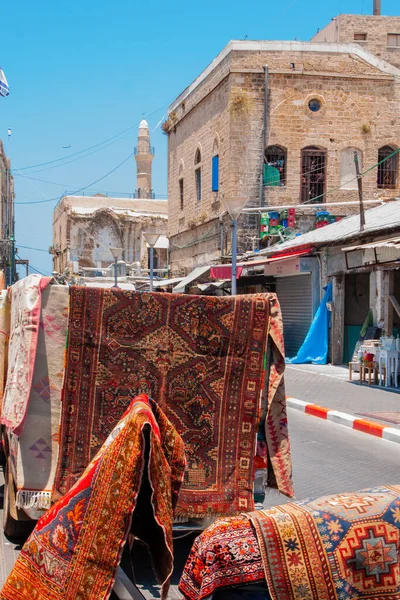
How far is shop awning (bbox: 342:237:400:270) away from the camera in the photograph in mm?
12855

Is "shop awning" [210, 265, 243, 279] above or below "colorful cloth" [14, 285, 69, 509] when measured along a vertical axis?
above

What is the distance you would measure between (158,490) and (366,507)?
997 mm

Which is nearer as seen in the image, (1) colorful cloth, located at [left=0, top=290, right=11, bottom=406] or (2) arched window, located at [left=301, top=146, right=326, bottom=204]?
(1) colorful cloth, located at [left=0, top=290, right=11, bottom=406]

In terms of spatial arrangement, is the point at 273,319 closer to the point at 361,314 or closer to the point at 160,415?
the point at 160,415

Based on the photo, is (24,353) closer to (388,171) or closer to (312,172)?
(312,172)

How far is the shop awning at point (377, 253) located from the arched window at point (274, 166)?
9.42 meters

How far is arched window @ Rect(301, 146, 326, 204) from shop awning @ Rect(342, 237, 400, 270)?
943cm

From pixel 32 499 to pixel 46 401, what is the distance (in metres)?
0.61

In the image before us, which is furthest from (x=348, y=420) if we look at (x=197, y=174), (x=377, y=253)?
(x=197, y=174)

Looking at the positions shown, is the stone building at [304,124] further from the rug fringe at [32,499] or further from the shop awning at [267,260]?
the rug fringe at [32,499]

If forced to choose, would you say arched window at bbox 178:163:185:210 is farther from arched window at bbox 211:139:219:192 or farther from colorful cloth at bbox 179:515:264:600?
colorful cloth at bbox 179:515:264:600

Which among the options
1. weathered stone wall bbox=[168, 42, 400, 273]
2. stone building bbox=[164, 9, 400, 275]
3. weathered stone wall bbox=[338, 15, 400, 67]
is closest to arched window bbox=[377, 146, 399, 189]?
stone building bbox=[164, 9, 400, 275]

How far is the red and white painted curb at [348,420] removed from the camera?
9398mm

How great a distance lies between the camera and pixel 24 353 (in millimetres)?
4750
